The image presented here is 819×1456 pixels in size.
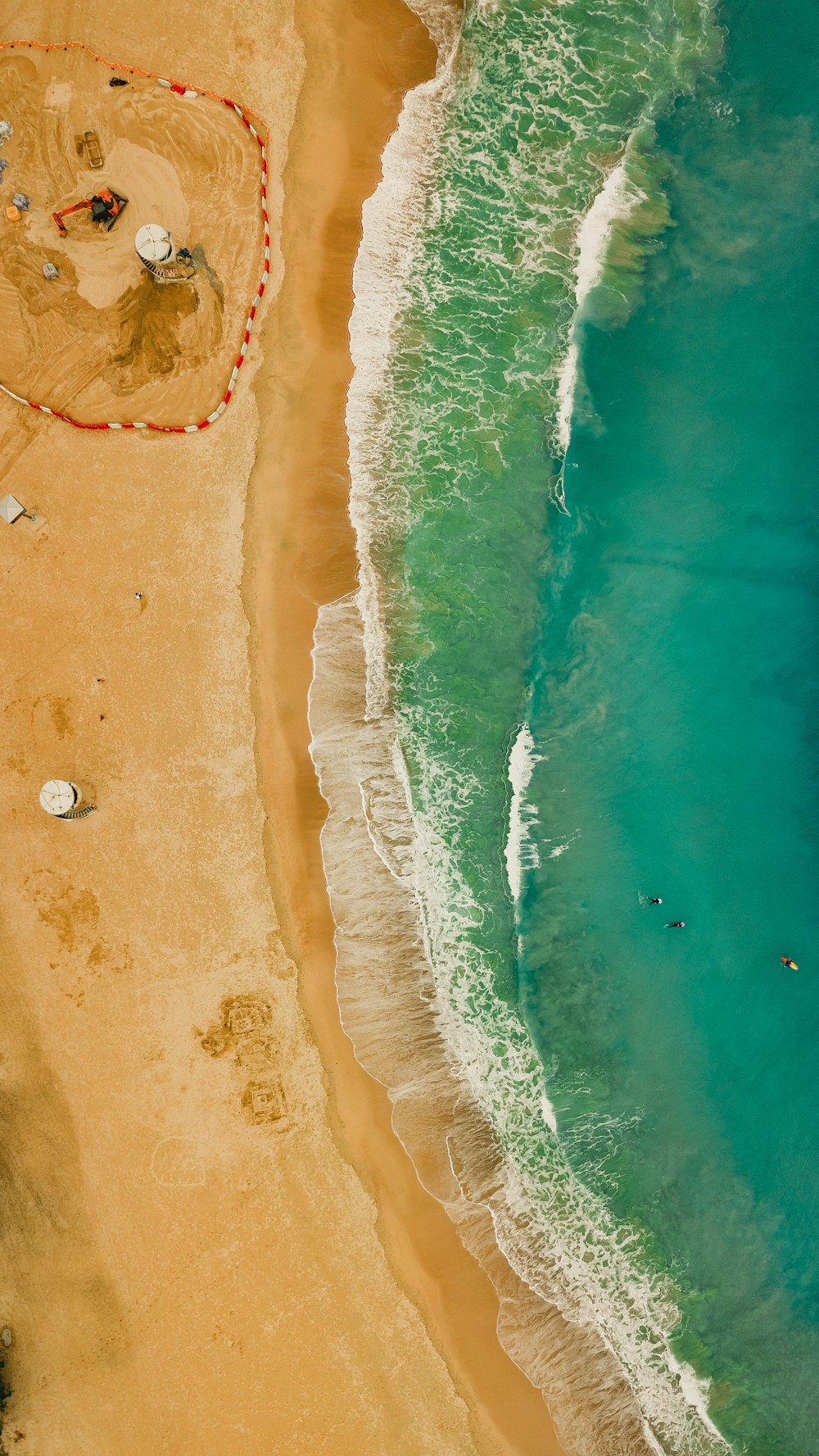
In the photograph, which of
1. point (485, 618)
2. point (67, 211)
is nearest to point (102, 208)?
point (67, 211)

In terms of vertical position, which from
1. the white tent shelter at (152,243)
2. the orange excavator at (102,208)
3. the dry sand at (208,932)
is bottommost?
the dry sand at (208,932)

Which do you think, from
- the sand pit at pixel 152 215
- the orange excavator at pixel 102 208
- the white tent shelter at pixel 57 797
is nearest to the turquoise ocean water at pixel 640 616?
the sand pit at pixel 152 215

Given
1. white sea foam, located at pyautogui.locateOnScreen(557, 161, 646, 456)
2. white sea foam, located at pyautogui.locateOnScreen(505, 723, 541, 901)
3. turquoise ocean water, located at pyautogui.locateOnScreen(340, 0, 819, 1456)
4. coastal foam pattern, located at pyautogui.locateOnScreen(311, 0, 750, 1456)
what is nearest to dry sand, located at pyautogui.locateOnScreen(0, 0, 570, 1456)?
coastal foam pattern, located at pyautogui.locateOnScreen(311, 0, 750, 1456)

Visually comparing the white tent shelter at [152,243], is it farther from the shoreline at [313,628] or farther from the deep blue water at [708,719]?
the deep blue water at [708,719]

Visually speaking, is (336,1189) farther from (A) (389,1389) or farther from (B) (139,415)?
(B) (139,415)

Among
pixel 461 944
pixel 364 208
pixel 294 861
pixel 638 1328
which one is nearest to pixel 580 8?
pixel 364 208

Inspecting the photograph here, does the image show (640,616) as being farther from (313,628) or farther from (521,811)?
(313,628)
